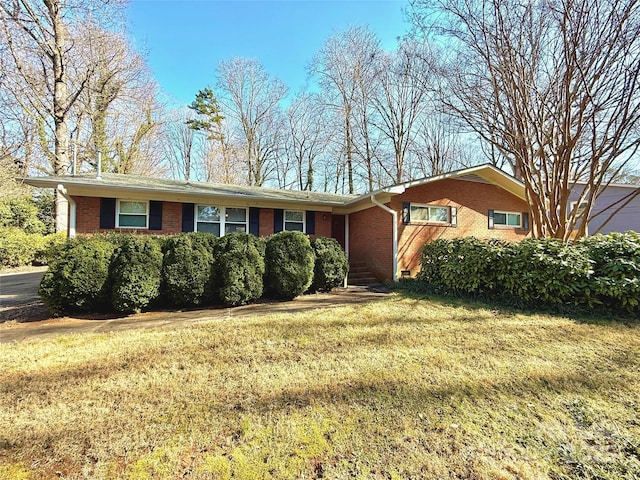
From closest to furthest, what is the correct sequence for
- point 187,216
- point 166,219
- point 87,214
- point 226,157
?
point 87,214, point 166,219, point 187,216, point 226,157

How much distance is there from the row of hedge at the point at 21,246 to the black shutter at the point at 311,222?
10.6 meters

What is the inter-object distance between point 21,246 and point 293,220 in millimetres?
12953

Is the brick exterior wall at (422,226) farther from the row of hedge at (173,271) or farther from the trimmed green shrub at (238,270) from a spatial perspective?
the trimmed green shrub at (238,270)

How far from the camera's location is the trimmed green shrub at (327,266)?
826 cm

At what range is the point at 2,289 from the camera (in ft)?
29.6

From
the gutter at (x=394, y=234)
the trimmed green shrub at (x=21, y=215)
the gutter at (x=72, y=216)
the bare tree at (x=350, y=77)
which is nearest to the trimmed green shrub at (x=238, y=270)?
the gutter at (x=394, y=234)

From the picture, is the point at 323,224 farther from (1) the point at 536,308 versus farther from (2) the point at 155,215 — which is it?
(1) the point at 536,308

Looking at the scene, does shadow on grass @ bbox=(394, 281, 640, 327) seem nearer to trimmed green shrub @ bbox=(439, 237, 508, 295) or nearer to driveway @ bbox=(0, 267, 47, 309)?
trimmed green shrub @ bbox=(439, 237, 508, 295)

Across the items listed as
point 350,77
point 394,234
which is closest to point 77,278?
point 394,234

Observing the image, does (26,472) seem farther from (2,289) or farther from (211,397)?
(2,289)

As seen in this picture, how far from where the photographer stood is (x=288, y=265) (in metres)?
7.30

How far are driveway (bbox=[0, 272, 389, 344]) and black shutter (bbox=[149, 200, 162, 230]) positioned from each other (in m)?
3.41

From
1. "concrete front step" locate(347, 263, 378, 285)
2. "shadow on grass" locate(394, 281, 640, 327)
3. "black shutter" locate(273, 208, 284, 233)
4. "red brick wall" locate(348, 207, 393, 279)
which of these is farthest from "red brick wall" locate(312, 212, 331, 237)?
"shadow on grass" locate(394, 281, 640, 327)

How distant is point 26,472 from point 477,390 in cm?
391
